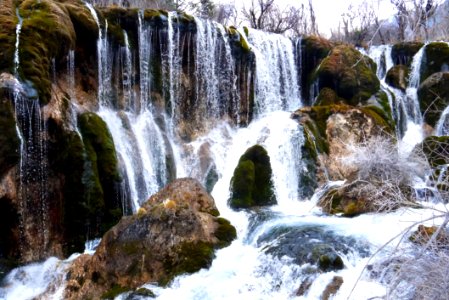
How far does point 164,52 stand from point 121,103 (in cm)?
248

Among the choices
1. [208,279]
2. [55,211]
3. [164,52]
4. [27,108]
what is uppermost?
[164,52]

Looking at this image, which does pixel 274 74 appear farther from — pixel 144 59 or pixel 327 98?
pixel 144 59

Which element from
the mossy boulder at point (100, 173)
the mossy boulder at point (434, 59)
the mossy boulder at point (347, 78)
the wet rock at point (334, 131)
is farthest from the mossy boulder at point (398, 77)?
the mossy boulder at point (100, 173)

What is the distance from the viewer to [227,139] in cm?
1698

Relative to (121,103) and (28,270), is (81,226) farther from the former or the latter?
(121,103)

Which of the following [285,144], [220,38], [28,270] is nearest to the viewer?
[28,270]

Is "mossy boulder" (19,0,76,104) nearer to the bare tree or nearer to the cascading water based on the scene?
the cascading water

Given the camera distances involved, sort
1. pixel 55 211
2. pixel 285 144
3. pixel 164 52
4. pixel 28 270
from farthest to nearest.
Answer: pixel 164 52, pixel 285 144, pixel 55 211, pixel 28 270

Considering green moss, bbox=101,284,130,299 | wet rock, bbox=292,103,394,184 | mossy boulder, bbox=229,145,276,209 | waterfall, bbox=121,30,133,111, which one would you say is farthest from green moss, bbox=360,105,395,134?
green moss, bbox=101,284,130,299

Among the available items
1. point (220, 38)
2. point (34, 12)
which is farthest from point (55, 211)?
point (220, 38)

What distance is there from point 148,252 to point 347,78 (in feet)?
40.8

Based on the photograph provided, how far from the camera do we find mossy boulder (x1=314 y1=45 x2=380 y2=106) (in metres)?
18.6

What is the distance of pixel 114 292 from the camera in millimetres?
8492

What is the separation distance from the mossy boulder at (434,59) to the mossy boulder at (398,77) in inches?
25.3
